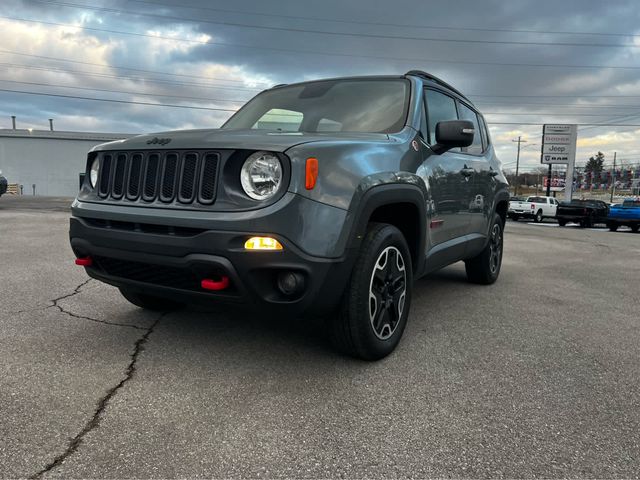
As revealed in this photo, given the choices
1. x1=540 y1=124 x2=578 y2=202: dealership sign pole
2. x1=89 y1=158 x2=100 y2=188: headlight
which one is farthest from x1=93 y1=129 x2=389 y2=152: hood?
x1=540 y1=124 x2=578 y2=202: dealership sign pole

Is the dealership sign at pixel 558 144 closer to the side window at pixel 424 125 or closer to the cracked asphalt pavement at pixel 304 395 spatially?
the cracked asphalt pavement at pixel 304 395

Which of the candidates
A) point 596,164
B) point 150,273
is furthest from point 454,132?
point 596,164

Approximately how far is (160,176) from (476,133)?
3632 mm

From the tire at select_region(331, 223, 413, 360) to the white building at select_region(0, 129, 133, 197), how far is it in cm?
4217

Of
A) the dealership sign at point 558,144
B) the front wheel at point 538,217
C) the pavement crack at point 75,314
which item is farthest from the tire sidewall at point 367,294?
the dealership sign at point 558,144

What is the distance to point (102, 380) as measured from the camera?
8.96 feet

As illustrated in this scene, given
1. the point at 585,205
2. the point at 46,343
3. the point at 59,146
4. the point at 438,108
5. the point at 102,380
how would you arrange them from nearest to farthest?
1. the point at 102,380
2. the point at 46,343
3. the point at 438,108
4. the point at 585,205
5. the point at 59,146

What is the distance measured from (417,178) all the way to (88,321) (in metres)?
2.66

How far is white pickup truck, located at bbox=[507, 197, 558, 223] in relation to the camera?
3030cm

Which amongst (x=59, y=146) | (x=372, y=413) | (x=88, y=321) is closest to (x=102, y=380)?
(x=88, y=321)

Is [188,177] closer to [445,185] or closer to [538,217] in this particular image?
[445,185]

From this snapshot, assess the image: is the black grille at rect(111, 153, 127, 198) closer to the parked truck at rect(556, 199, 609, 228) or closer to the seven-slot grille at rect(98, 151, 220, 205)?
the seven-slot grille at rect(98, 151, 220, 205)

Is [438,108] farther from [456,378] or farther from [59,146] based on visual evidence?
[59,146]

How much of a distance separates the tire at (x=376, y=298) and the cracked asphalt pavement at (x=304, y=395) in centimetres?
16
